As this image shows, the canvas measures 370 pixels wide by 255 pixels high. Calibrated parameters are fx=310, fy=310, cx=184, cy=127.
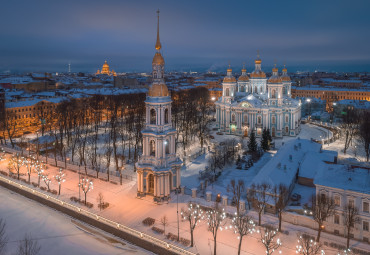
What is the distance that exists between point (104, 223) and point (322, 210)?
49.5 ft

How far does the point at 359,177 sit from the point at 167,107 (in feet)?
50.7

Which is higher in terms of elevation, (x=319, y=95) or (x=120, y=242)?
(x=319, y=95)

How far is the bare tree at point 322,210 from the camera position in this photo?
19.6 m

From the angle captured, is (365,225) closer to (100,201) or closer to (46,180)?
(100,201)

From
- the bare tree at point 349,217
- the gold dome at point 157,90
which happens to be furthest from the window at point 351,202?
the gold dome at point 157,90

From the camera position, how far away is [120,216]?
23578mm

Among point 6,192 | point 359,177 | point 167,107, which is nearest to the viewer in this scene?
point 359,177

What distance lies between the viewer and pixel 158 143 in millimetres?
25609

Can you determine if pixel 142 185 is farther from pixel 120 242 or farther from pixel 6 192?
pixel 6 192

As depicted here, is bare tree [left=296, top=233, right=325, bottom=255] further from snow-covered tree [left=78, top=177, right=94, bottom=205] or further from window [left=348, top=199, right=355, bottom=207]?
snow-covered tree [left=78, top=177, right=94, bottom=205]

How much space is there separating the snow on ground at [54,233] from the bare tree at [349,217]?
12807 millimetres

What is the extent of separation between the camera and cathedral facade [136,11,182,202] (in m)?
25.7

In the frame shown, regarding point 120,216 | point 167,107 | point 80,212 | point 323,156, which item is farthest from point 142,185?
point 323,156

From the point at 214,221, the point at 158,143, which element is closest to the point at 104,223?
the point at 158,143
